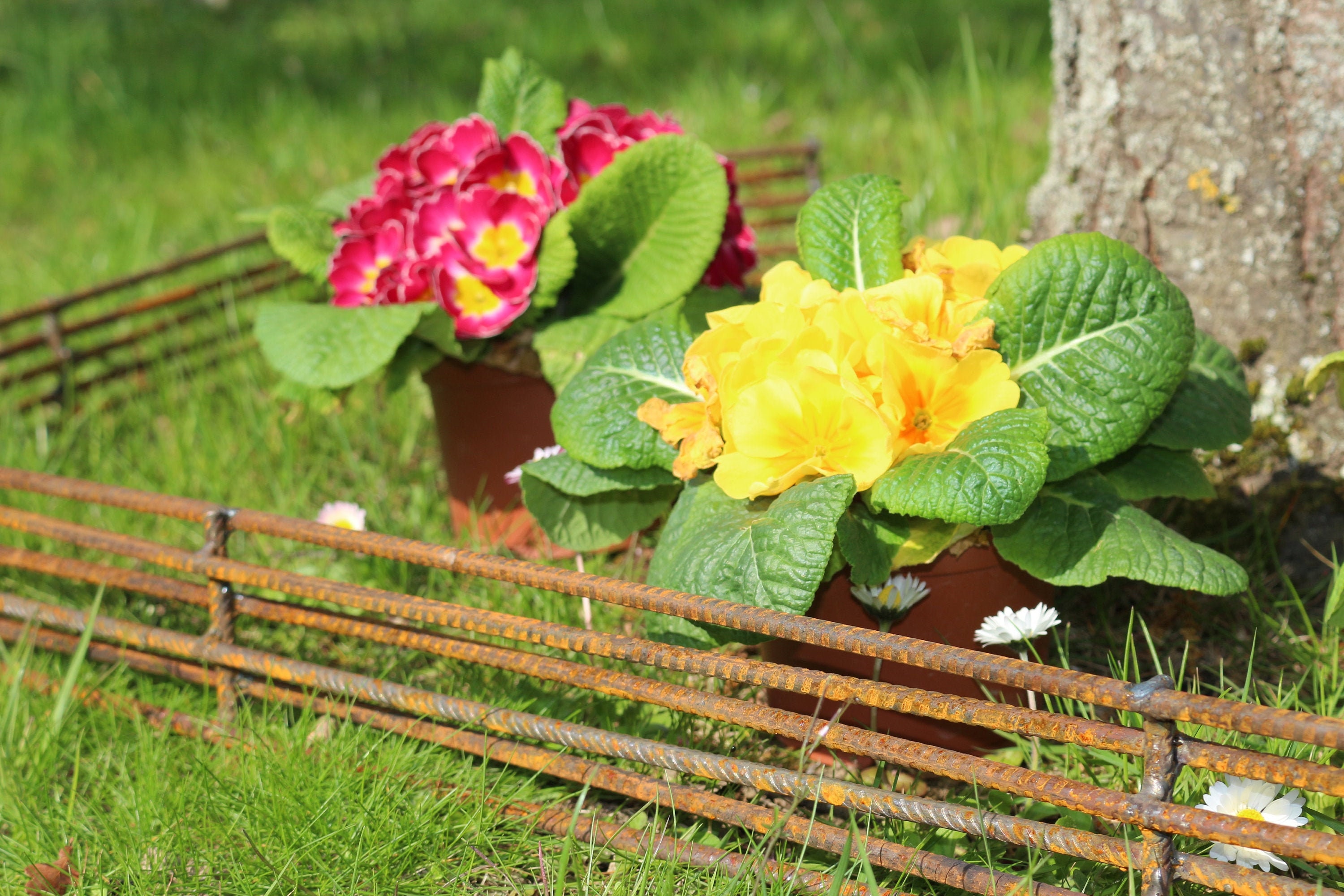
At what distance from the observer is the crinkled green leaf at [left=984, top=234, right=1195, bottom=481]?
159 cm

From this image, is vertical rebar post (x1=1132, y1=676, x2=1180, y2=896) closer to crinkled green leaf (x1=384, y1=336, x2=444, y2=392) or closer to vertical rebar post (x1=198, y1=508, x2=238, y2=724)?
vertical rebar post (x1=198, y1=508, x2=238, y2=724)

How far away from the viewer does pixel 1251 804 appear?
1.37 m

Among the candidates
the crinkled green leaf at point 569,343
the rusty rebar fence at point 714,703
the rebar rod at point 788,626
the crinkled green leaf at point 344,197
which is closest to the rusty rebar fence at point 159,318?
the crinkled green leaf at point 344,197

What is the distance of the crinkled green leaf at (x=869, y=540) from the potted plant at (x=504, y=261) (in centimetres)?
58

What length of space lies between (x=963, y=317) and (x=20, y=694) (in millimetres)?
1555

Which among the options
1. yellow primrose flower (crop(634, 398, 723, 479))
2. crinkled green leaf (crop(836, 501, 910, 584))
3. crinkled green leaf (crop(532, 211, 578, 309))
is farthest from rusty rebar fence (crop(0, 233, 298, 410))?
crinkled green leaf (crop(836, 501, 910, 584))

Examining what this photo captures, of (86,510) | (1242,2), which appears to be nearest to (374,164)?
(86,510)

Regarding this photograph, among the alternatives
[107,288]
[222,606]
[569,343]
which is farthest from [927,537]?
[107,288]

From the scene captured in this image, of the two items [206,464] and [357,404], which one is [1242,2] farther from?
[206,464]

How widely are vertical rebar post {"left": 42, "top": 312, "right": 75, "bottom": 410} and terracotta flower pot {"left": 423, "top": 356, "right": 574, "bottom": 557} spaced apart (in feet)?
4.03

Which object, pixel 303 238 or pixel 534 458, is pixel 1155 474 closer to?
pixel 534 458

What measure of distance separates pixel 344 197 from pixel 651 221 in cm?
71

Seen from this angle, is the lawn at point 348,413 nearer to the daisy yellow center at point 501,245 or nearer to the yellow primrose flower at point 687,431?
the yellow primrose flower at point 687,431

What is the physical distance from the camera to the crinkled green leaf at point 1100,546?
1515 millimetres
